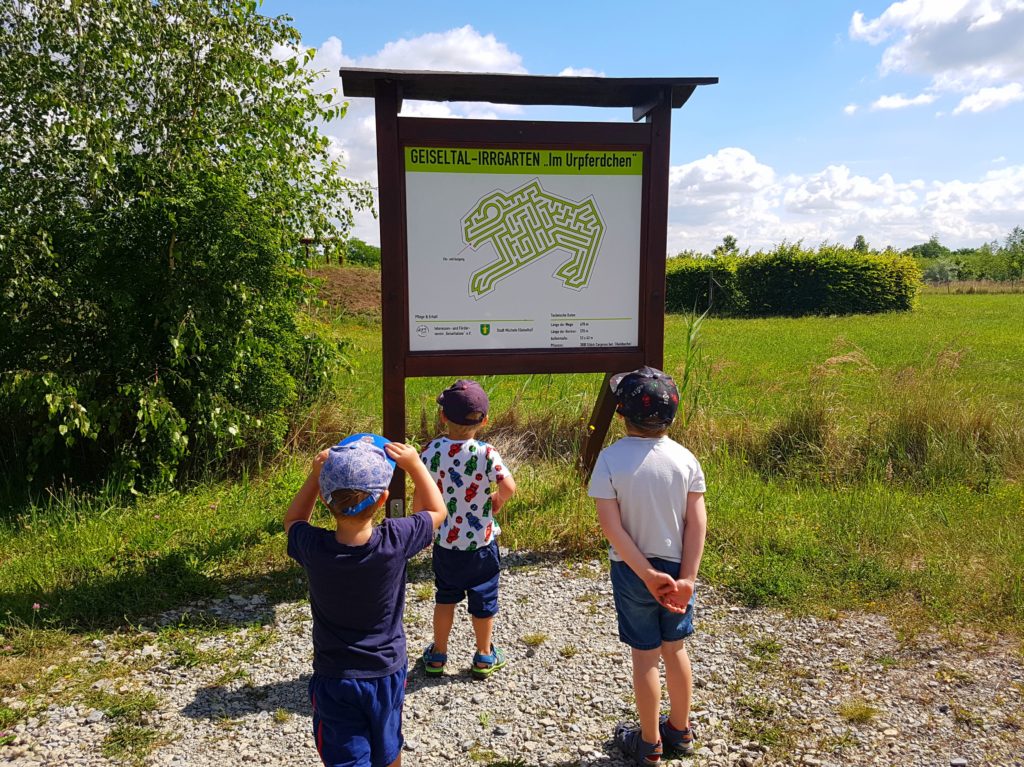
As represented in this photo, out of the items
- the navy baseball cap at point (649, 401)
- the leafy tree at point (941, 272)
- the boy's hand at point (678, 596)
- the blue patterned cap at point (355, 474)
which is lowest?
the boy's hand at point (678, 596)

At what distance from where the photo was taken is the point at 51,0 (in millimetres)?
5422

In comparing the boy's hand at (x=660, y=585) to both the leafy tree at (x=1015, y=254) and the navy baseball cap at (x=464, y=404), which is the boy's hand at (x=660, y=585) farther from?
the leafy tree at (x=1015, y=254)

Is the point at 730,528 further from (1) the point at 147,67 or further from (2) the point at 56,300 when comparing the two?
(1) the point at 147,67

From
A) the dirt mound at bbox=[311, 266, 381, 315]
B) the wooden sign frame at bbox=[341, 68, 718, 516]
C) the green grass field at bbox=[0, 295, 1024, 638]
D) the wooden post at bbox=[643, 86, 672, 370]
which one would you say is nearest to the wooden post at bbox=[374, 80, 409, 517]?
the wooden sign frame at bbox=[341, 68, 718, 516]

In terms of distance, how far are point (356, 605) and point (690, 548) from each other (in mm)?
1218

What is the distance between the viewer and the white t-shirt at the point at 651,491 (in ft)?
8.77

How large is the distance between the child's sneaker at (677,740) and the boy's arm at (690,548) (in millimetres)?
599

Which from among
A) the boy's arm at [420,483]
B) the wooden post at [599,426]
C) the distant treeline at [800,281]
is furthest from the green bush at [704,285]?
the boy's arm at [420,483]

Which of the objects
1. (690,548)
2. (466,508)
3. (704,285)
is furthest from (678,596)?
(704,285)

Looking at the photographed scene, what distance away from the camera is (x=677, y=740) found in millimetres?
2836

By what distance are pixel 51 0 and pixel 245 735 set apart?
18.0ft

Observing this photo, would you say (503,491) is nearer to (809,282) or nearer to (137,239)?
(137,239)

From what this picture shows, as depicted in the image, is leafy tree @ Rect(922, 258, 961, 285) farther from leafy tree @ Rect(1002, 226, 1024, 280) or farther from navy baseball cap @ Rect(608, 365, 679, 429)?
navy baseball cap @ Rect(608, 365, 679, 429)

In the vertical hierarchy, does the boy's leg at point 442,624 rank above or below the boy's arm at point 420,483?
below
